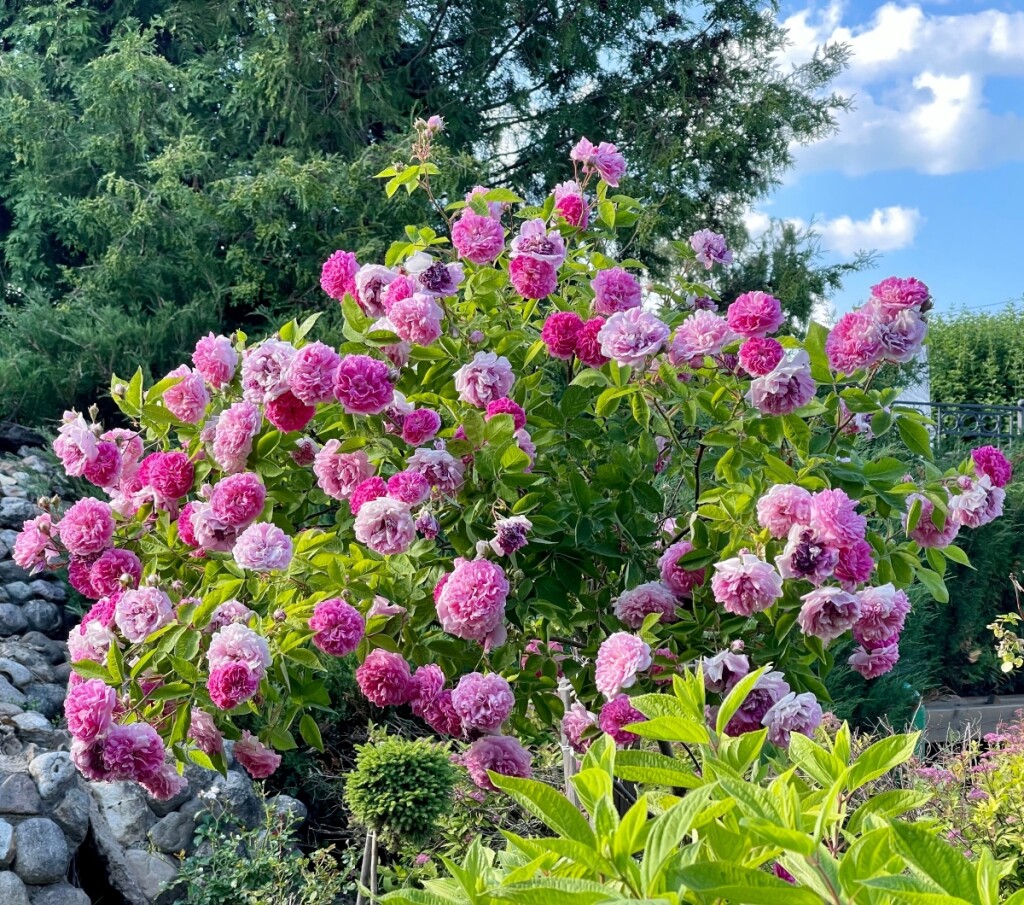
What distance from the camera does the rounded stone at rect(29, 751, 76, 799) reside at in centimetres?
359

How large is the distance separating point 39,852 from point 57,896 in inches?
6.1

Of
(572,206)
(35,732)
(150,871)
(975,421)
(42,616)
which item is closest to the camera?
(572,206)

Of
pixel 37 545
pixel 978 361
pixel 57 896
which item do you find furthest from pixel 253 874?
pixel 978 361

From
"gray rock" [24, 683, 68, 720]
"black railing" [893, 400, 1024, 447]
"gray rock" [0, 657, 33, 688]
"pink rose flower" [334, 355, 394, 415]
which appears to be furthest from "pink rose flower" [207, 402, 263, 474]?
"black railing" [893, 400, 1024, 447]

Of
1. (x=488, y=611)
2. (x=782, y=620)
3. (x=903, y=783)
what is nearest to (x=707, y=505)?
(x=782, y=620)

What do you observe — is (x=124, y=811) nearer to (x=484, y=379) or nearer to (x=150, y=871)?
(x=150, y=871)

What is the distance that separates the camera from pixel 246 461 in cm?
238

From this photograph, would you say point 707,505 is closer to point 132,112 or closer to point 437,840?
point 437,840

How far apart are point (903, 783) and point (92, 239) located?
9.08m

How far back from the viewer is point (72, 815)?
361 centimetres

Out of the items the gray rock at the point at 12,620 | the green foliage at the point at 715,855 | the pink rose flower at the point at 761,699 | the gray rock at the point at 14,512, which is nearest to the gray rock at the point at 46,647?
the gray rock at the point at 12,620

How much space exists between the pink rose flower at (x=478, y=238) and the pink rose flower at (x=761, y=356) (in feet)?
2.34

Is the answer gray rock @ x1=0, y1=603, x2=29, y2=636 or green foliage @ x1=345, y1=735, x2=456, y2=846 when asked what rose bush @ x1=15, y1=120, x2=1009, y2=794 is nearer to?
green foliage @ x1=345, y1=735, x2=456, y2=846

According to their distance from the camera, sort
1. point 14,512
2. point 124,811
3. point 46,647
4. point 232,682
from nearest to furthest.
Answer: point 232,682
point 124,811
point 46,647
point 14,512
